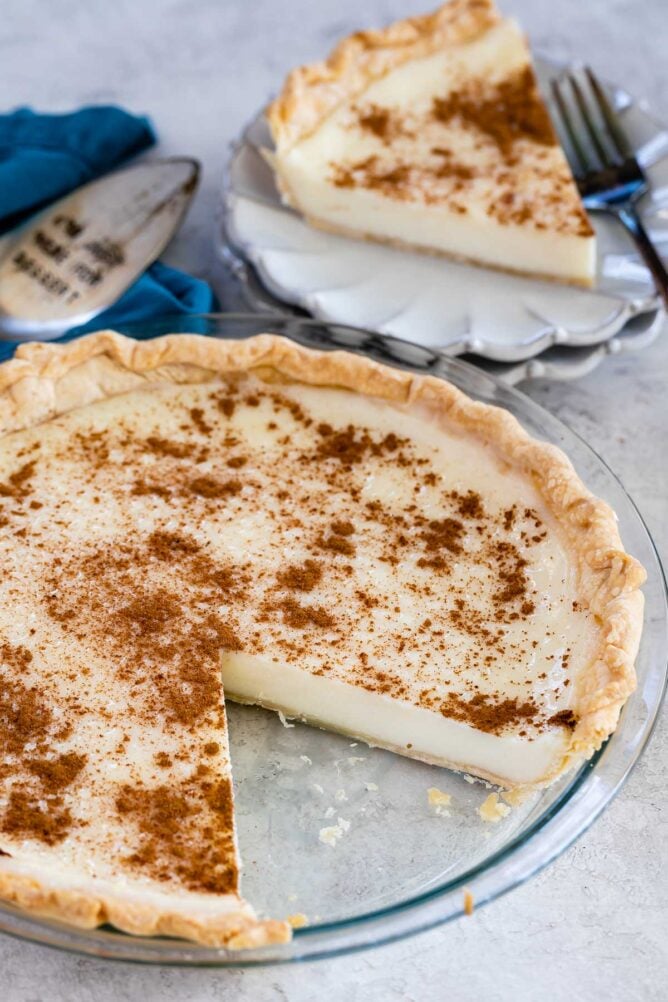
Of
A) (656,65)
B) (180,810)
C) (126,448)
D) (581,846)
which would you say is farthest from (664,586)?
(656,65)

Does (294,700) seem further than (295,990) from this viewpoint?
Yes

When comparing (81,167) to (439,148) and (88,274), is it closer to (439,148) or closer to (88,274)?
(88,274)

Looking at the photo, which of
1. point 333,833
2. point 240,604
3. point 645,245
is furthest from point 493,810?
point 645,245

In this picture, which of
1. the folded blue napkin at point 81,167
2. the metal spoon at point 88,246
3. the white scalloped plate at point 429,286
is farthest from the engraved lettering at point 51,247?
the white scalloped plate at point 429,286

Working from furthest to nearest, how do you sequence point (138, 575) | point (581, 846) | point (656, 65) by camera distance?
point (656, 65), point (138, 575), point (581, 846)

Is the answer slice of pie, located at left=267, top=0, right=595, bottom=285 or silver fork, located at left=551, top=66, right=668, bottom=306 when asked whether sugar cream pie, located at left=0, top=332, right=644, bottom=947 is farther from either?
silver fork, located at left=551, top=66, right=668, bottom=306

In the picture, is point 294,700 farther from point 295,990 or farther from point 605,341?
point 605,341
